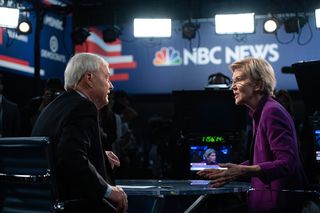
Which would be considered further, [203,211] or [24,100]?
[24,100]

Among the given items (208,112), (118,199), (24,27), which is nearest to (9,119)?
(208,112)

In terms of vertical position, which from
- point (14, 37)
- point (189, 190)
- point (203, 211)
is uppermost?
point (14, 37)

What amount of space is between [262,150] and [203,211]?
1.65 feet

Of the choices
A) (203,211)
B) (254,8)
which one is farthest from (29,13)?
(203,211)

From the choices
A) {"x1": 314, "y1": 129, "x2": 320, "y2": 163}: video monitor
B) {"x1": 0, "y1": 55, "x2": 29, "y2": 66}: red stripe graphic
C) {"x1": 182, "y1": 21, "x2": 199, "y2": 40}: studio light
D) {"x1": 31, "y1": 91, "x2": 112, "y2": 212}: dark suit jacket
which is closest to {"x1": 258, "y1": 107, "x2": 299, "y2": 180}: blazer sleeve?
{"x1": 31, "y1": 91, "x2": 112, "y2": 212}: dark suit jacket

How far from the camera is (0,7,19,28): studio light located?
6.54 m

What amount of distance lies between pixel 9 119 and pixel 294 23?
14.4 feet

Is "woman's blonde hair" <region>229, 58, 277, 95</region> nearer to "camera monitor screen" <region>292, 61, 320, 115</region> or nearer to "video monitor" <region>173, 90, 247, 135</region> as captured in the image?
"camera monitor screen" <region>292, 61, 320, 115</region>

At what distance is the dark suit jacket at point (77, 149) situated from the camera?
199 centimetres

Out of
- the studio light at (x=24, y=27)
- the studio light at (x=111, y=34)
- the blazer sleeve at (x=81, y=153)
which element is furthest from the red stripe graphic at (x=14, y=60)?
the blazer sleeve at (x=81, y=153)

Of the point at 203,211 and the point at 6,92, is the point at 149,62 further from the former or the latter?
the point at 203,211

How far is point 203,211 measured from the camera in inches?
106

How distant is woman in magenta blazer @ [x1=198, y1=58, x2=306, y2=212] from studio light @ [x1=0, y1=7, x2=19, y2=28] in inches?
182

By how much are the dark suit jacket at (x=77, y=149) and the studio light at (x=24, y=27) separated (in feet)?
17.3
